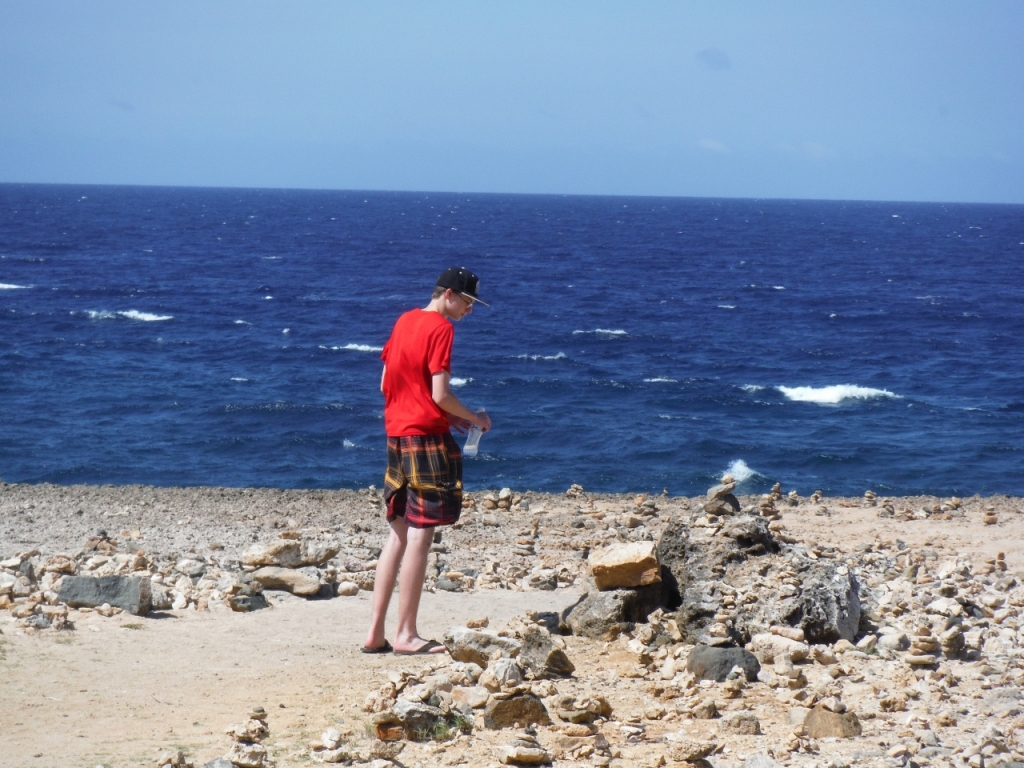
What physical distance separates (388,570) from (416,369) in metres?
1.17

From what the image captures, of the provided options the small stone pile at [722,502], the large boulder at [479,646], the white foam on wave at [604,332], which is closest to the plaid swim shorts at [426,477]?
the large boulder at [479,646]

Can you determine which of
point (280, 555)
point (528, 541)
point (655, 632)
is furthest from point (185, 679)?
point (528, 541)

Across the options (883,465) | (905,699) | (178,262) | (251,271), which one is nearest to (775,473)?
(883,465)

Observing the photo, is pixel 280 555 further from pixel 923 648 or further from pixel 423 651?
pixel 923 648

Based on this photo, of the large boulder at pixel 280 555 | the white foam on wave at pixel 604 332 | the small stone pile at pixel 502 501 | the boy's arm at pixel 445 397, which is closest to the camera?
the boy's arm at pixel 445 397

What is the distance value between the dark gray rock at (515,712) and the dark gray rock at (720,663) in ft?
3.46

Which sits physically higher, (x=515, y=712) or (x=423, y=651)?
(x=515, y=712)

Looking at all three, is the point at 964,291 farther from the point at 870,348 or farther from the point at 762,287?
the point at 870,348

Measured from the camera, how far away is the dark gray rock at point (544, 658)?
5629 mm

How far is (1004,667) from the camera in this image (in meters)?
5.91

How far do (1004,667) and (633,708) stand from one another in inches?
87.5

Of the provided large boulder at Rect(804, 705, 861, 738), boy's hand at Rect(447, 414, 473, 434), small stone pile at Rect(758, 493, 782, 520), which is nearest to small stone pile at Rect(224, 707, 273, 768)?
boy's hand at Rect(447, 414, 473, 434)

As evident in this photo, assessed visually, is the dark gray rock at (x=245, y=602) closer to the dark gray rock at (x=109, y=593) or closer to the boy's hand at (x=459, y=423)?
the dark gray rock at (x=109, y=593)

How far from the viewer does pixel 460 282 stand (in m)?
5.73
